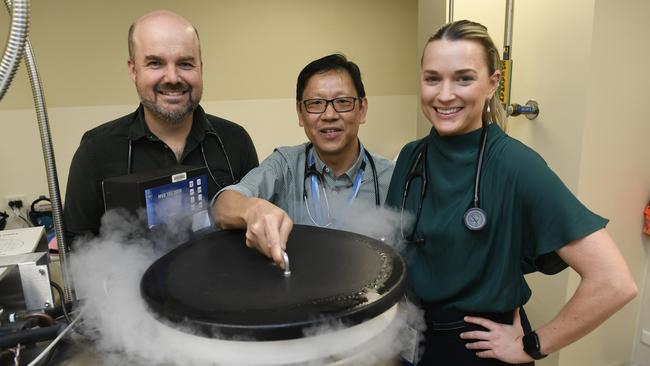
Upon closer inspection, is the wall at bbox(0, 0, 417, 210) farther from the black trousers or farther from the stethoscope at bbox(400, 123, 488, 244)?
the black trousers

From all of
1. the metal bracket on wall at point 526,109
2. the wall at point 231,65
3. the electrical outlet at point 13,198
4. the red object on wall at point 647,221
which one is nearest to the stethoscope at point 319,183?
the metal bracket on wall at point 526,109

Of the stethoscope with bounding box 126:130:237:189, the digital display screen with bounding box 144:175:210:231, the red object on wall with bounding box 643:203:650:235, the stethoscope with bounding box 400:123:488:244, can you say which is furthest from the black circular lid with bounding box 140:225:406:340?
the red object on wall with bounding box 643:203:650:235

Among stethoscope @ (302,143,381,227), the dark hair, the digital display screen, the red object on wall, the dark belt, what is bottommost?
the red object on wall

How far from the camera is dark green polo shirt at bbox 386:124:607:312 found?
77 cm

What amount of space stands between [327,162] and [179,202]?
549 millimetres

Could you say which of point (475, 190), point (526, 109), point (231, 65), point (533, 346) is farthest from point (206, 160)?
point (231, 65)

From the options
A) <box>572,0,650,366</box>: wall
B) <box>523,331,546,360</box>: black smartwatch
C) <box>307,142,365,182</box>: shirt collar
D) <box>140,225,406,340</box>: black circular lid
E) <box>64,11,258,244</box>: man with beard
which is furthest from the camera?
<box>572,0,650,366</box>: wall

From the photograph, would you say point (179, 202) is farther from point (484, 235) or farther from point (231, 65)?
point (231, 65)

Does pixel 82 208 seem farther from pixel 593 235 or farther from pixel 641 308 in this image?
pixel 641 308

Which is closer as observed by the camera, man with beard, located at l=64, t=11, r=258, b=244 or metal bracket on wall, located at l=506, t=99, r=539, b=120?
man with beard, located at l=64, t=11, r=258, b=244

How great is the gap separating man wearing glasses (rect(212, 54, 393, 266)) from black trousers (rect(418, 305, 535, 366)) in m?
0.37

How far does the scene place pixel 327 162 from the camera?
4.16 feet

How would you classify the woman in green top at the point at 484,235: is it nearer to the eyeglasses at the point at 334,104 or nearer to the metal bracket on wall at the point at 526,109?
the eyeglasses at the point at 334,104

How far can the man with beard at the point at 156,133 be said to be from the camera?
1.15 meters
